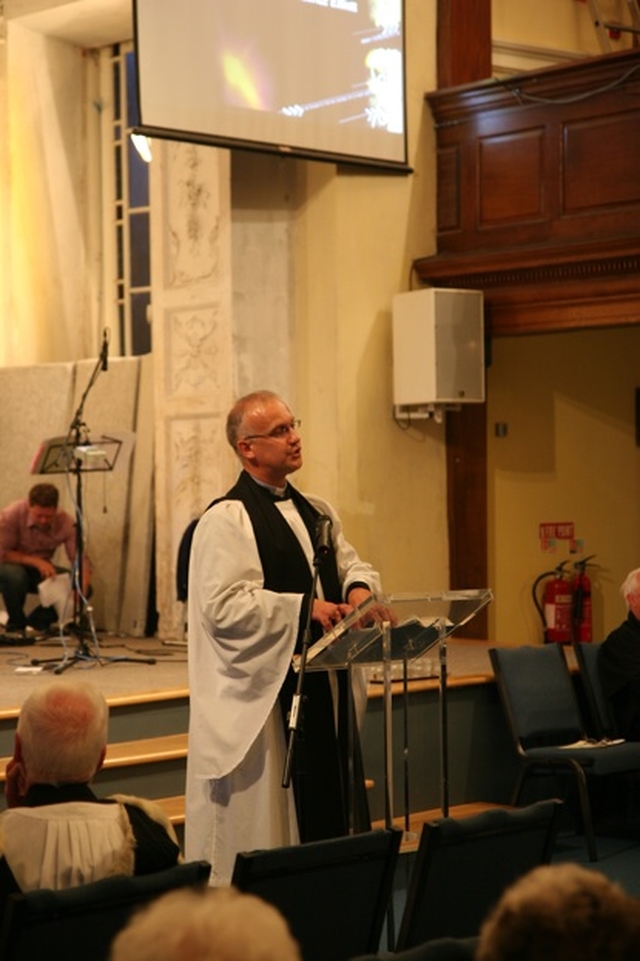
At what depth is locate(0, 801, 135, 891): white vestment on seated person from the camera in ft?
10.7

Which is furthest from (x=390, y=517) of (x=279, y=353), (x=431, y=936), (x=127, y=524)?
(x=431, y=936)

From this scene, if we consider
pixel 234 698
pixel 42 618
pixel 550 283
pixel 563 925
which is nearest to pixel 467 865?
pixel 234 698

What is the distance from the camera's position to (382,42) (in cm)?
931

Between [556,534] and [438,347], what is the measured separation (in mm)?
1670

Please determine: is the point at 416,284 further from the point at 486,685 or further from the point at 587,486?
the point at 486,685

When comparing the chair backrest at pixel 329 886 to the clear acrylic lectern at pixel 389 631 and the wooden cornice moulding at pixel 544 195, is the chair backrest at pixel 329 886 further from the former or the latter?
the wooden cornice moulding at pixel 544 195

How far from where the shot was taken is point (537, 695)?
23.8ft

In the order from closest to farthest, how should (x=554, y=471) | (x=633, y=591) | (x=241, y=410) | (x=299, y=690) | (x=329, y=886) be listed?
(x=329, y=886), (x=299, y=690), (x=241, y=410), (x=633, y=591), (x=554, y=471)

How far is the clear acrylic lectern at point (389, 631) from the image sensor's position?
438 centimetres

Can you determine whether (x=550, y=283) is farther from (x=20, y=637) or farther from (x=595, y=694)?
(x=20, y=637)

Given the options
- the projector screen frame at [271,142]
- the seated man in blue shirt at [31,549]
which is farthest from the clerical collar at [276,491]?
the seated man in blue shirt at [31,549]

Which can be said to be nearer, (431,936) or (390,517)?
(431,936)

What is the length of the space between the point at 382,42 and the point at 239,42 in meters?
1.06

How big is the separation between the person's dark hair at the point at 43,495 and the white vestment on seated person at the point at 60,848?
6.48 m
